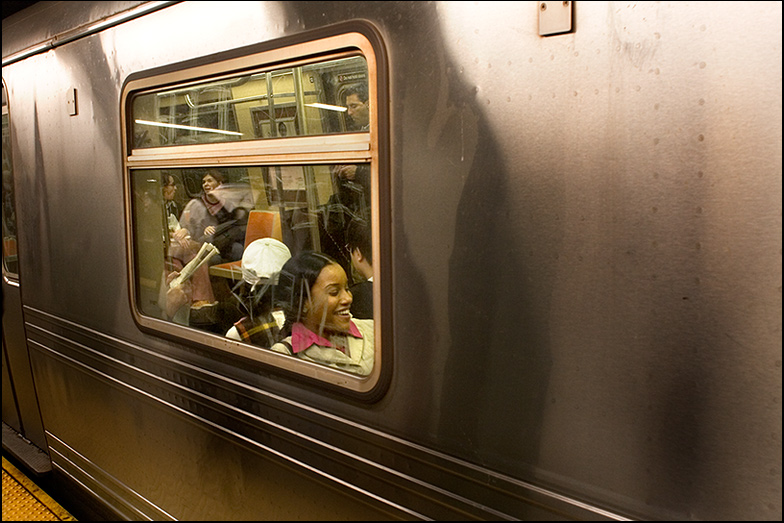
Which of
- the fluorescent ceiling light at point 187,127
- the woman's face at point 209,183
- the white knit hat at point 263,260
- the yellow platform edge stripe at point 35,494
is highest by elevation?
the fluorescent ceiling light at point 187,127

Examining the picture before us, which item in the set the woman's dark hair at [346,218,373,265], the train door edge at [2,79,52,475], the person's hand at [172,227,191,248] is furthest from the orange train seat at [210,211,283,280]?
the train door edge at [2,79,52,475]

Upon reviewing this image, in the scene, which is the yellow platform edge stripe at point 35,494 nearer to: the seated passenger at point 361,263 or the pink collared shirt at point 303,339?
the pink collared shirt at point 303,339

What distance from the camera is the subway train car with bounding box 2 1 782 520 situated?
1296mm

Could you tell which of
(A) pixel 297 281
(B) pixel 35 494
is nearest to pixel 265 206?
(A) pixel 297 281

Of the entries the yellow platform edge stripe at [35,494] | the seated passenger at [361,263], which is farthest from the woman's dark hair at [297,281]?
the yellow platform edge stripe at [35,494]

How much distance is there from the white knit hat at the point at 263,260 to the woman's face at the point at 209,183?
28cm

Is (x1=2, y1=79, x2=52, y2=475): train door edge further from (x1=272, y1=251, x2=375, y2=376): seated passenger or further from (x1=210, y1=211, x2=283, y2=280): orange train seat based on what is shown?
(x1=272, y1=251, x2=375, y2=376): seated passenger

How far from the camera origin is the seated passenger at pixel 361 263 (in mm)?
1924

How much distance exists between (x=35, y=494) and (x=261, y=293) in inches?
101

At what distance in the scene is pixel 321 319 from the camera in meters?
2.10

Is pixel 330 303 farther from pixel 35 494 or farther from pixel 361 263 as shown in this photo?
pixel 35 494

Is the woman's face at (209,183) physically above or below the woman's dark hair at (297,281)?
above

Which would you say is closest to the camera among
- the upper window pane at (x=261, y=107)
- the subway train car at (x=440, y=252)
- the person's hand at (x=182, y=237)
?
the subway train car at (x=440, y=252)

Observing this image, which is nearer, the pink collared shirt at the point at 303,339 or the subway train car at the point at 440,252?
the subway train car at the point at 440,252
